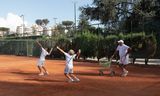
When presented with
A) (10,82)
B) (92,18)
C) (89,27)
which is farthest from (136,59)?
(92,18)

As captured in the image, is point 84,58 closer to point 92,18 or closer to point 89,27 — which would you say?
point 89,27

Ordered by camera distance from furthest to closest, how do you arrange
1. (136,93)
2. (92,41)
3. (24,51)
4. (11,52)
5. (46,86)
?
(11,52) → (24,51) → (92,41) → (46,86) → (136,93)

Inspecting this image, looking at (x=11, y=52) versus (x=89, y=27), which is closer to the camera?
(x=89, y=27)

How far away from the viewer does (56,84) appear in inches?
658

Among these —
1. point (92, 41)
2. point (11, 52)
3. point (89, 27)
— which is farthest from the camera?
point (11, 52)

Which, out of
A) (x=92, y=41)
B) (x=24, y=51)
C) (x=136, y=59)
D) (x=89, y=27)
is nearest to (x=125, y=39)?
(x=136, y=59)

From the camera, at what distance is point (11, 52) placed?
52.2 m

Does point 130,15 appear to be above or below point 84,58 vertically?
above

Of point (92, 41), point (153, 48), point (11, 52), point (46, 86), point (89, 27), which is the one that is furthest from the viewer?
point (11, 52)

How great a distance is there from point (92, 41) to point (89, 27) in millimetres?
5961

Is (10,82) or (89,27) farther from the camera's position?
(89,27)

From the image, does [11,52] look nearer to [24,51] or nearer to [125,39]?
[24,51]

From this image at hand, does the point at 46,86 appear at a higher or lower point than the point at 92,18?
lower

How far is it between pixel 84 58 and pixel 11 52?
18.8 m
